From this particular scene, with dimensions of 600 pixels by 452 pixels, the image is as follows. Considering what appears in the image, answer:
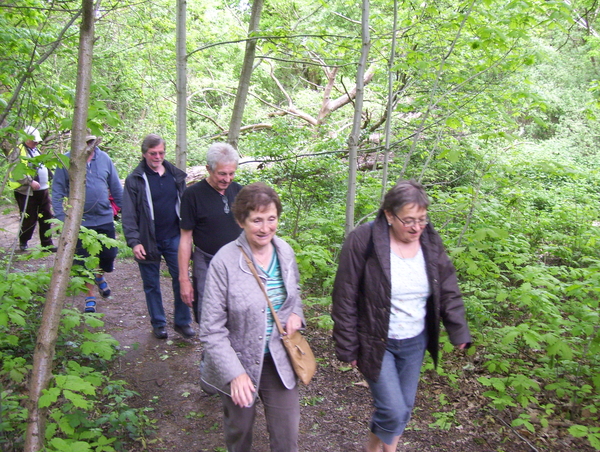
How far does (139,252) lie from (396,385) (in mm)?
2811

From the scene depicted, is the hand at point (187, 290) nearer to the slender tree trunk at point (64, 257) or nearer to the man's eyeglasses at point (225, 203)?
the man's eyeglasses at point (225, 203)

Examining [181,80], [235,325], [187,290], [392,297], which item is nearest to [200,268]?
[187,290]

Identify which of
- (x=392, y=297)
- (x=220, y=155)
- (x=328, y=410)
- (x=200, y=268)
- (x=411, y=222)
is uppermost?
(x=220, y=155)

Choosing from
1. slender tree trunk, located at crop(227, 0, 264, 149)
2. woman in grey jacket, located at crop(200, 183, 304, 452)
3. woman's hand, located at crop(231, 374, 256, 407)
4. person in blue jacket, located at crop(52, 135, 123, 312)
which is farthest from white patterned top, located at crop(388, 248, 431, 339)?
slender tree trunk, located at crop(227, 0, 264, 149)

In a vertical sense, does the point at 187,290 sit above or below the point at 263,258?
below

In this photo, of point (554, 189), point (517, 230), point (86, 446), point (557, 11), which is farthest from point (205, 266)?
point (554, 189)

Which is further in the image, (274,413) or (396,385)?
(396,385)

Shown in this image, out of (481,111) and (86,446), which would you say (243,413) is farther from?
(481,111)

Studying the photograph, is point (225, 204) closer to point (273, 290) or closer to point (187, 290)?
point (187, 290)

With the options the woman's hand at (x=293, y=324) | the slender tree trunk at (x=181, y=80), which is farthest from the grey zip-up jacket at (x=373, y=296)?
the slender tree trunk at (x=181, y=80)

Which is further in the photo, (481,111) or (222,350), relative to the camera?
(481,111)

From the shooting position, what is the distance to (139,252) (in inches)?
169

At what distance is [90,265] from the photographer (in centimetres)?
398

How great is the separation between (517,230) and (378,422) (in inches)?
182
